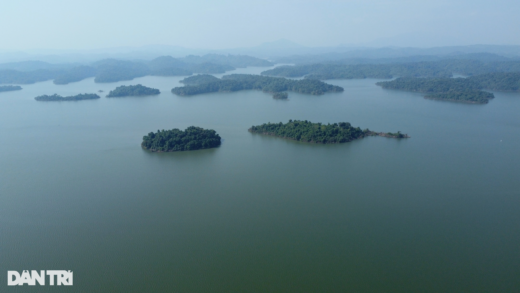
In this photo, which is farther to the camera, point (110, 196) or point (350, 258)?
point (110, 196)

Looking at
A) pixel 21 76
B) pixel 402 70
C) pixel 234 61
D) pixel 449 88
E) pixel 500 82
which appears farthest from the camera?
pixel 234 61

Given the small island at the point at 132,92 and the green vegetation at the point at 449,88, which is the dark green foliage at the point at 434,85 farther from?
the small island at the point at 132,92

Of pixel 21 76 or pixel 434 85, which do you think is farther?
pixel 21 76

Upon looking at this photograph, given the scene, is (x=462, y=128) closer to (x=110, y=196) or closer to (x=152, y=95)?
(x=110, y=196)

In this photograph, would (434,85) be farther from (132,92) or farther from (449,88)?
(132,92)

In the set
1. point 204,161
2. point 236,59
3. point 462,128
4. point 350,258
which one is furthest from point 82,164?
point 236,59

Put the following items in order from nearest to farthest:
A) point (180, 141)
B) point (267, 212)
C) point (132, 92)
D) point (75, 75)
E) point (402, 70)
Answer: point (267, 212) → point (180, 141) → point (132, 92) → point (75, 75) → point (402, 70)

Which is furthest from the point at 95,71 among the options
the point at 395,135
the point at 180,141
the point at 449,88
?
the point at 395,135
